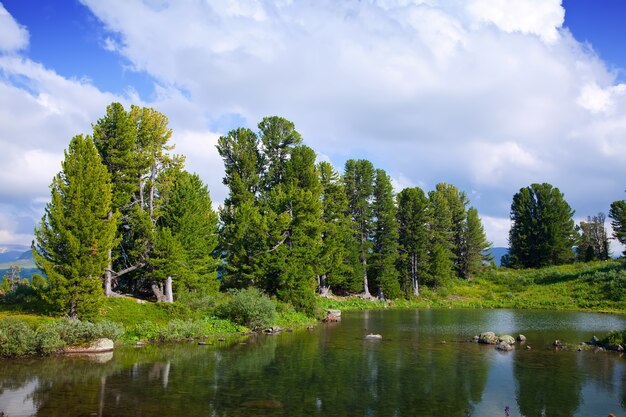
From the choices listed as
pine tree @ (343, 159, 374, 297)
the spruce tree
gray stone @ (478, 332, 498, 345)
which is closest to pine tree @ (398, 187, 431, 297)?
pine tree @ (343, 159, 374, 297)

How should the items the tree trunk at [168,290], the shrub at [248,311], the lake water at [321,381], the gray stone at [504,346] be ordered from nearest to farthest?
the lake water at [321,381]
the gray stone at [504,346]
the shrub at [248,311]
the tree trunk at [168,290]

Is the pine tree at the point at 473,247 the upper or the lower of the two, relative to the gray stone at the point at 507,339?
upper

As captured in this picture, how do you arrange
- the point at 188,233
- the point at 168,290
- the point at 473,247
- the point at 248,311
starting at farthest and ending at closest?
1. the point at 473,247
2. the point at 188,233
3. the point at 168,290
4. the point at 248,311

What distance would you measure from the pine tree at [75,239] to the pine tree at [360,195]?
55.3m

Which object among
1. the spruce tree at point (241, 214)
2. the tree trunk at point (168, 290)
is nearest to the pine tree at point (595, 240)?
the spruce tree at point (241, 214)

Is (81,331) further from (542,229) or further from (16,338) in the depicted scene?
(542,229)

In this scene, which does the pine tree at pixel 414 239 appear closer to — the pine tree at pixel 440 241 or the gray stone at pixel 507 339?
the pine tree at pixel 440 241

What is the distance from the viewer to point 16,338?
29.5 m

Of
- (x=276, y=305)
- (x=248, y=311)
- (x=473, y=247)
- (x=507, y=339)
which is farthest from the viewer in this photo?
(x=473, y=247)

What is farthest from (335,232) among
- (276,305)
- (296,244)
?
(276,305)

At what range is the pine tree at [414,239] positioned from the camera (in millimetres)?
89688

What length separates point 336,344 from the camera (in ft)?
125

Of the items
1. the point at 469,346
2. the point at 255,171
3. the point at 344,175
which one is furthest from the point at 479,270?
the point at 469,346

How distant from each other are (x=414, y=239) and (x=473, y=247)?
74.2 ft
